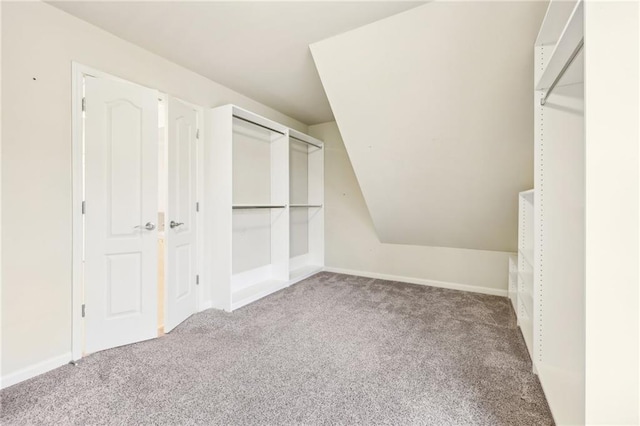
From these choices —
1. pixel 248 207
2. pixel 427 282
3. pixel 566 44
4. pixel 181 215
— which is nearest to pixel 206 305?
pixel 181 215

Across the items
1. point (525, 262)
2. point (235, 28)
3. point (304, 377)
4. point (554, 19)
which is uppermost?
point (235, 28)

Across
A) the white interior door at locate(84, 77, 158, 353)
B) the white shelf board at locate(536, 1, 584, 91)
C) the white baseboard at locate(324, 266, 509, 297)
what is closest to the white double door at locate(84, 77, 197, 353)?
the white interior door at locate(84, 77, 158, 353)

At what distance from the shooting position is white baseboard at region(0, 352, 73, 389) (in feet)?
5.63

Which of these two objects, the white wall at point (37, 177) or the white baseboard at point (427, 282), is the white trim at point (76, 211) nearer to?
the white wall at point (37, 177)

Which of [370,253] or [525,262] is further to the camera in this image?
[370,253]

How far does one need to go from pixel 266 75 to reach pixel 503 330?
10.7ft

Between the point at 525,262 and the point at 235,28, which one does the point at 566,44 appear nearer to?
the point at 525,262

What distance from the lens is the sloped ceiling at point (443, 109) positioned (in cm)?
193

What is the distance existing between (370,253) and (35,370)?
3.61 m

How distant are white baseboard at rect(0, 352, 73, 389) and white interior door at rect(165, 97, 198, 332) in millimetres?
670

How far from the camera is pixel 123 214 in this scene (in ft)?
7.32

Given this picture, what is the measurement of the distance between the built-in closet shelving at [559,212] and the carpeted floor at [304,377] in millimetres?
265
